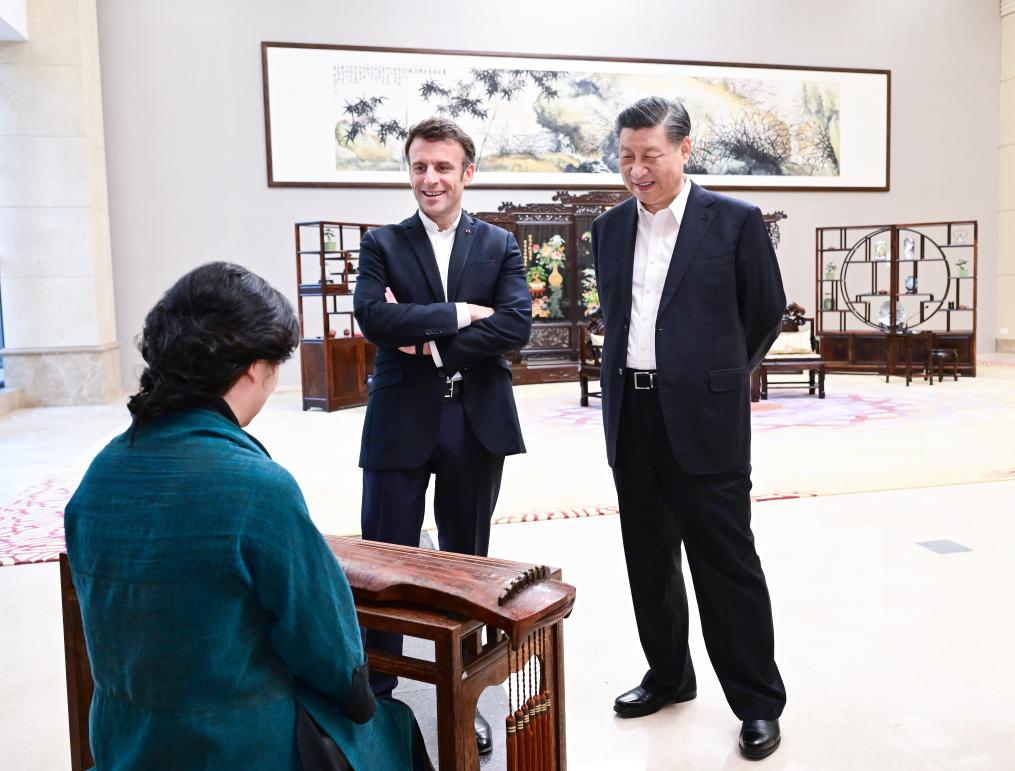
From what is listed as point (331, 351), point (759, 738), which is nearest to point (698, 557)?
point (759, 738)

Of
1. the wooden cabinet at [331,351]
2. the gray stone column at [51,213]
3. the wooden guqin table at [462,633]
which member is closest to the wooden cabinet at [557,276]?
the wooden cabinet at [331,351]

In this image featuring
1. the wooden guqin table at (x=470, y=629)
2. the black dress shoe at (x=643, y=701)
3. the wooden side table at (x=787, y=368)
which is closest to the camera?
the wooden guqin table at (x=470, y=629)

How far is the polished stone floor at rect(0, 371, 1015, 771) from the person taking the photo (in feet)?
8.63

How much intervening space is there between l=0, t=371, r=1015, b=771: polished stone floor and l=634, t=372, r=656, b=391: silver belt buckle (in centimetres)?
101

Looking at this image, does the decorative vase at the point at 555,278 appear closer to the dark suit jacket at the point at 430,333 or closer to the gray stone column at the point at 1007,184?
the gray stone column at the point at 1007,184

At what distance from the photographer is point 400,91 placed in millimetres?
12594

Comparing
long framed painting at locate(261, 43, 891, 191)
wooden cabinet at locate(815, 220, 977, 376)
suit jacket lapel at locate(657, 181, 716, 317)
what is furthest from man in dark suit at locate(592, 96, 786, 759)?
long framed painting at locate(261, 43, 891, 191)

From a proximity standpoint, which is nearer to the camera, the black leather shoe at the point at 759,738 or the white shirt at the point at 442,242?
the black leather shoe at the point at 759,738

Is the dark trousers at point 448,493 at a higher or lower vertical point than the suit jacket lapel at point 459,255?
lower

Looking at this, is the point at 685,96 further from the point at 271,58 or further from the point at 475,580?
the point at 475,580

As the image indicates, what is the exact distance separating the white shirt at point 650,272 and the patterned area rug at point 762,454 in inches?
107

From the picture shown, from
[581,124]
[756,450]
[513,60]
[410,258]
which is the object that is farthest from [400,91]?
[410,258]

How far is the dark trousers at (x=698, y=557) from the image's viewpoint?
2613 mm

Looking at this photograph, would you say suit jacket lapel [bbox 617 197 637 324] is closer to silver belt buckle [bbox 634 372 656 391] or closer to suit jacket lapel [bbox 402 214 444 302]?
silver belt buckle [bbox 634 372 656 391]
